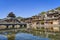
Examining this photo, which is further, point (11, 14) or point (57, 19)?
point (11, 14)

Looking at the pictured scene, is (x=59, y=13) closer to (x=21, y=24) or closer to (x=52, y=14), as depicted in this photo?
(x=52, y=14)

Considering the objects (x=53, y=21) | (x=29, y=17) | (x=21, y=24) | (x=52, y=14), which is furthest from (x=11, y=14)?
(x=53, y=21)

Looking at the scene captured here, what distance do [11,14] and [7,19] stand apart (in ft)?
57.8

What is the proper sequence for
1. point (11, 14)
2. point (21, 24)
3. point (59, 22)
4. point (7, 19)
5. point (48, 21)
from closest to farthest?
point (59, 22) → point (48, 21) → point (21, 24) → point (7, 19) → point (11, 14)

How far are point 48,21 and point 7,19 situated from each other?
27861 millimetres

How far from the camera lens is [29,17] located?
398ft

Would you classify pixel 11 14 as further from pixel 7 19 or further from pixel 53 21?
pixel 53 21

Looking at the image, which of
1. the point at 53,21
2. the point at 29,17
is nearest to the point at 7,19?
the point at 29,17

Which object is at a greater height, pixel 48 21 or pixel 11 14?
pixel 11 14

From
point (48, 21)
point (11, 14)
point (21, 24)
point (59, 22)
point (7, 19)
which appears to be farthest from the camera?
point (11, 14)

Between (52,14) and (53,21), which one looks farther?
(52,14)

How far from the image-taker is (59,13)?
9038 cm

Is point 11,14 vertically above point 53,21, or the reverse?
point 11,14

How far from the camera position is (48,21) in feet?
A: 282
